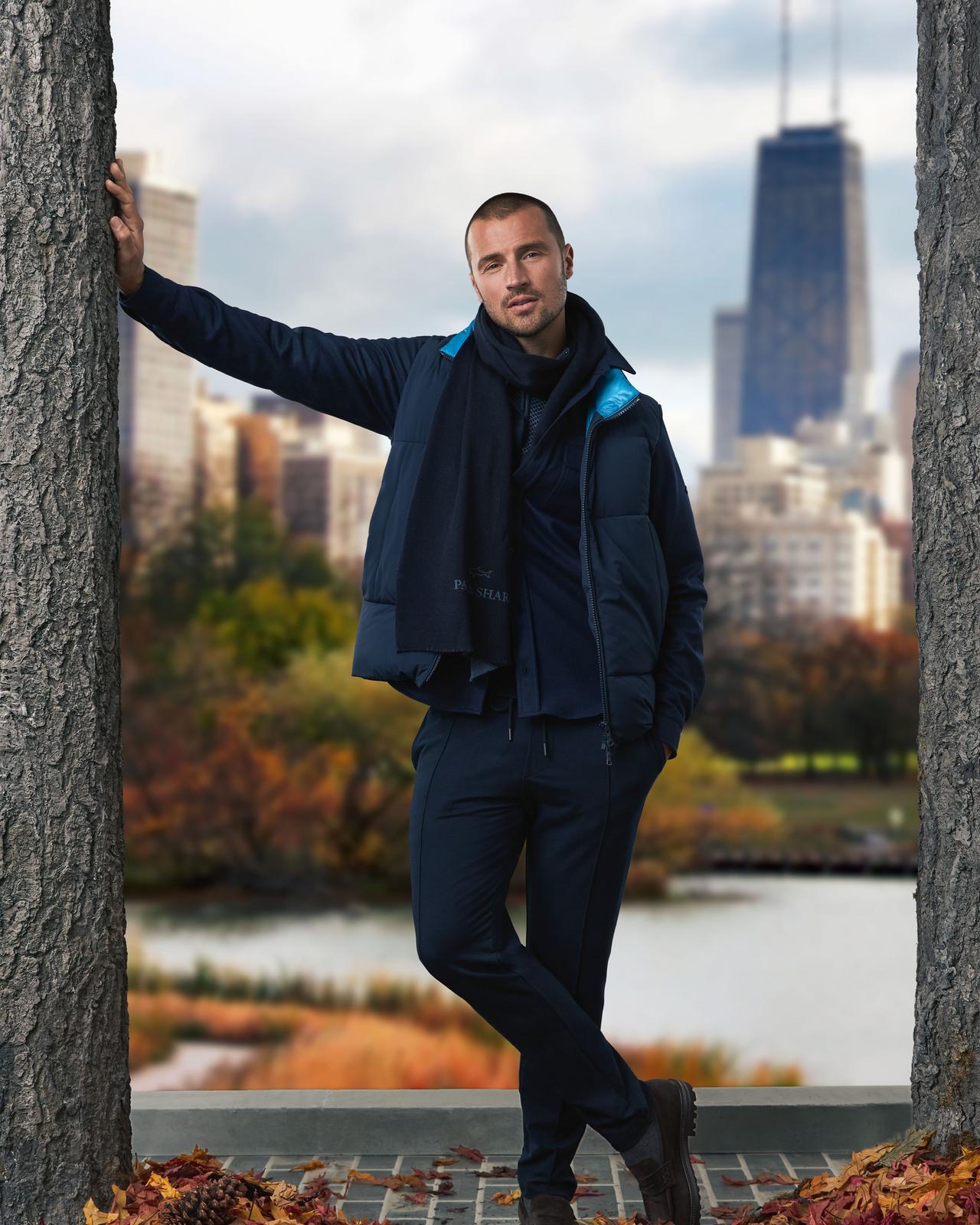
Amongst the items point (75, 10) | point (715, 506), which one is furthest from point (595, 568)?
point (715, 506)

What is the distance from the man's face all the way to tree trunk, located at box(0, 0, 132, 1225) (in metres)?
0.64

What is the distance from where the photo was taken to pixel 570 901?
2625mm

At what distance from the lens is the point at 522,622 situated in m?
2.55

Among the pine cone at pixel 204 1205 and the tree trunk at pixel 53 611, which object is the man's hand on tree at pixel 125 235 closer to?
the tree trunk at pixel 53 611

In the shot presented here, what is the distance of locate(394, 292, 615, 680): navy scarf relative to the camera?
2.47 m

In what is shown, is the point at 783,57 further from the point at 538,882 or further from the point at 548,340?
the point at 538,882

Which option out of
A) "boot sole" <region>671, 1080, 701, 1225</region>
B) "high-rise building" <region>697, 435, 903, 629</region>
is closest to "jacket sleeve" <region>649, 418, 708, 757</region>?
"boot sole" <region>671, 1080, 701, 1225</region>

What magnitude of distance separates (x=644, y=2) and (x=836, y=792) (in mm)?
5634

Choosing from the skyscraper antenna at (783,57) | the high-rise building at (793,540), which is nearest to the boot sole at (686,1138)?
the high-rise building at (793,540)

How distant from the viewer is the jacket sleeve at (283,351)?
2529 mm

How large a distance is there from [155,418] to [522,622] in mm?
7877

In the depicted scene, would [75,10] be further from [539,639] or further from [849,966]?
[849,966]

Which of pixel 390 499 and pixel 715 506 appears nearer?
pixel 390 499

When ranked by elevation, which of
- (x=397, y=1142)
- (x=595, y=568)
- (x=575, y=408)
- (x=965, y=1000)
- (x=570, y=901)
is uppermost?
(x=575, y=408)
